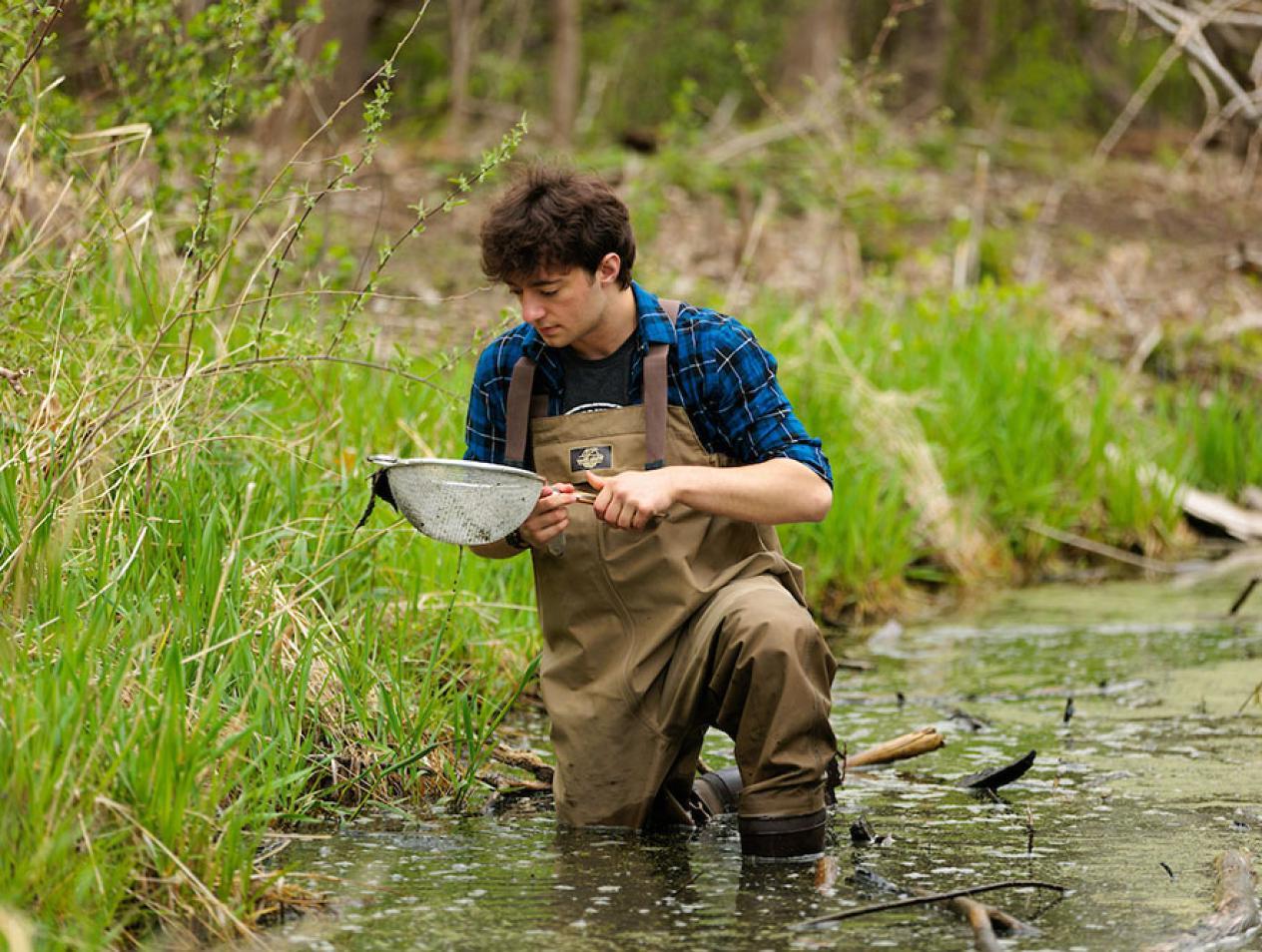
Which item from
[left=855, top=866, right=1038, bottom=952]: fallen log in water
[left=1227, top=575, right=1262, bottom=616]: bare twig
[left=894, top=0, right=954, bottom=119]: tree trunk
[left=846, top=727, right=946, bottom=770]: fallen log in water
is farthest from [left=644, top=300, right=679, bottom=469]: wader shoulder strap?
[left=894, top=0, right=954, bottom=119]: tree trunk

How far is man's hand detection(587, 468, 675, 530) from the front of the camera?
3.06 meters

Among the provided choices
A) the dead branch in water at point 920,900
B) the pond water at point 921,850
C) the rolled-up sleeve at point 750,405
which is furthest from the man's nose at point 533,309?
the dead branch in water at point 920,900

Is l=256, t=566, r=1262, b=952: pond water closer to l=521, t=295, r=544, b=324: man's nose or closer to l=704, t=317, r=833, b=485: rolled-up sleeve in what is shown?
l=704, t=317, r=833, b=485: rolled-up sleeve

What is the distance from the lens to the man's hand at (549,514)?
318 cm

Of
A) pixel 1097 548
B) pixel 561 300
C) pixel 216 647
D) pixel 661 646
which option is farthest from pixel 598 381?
pixel 1097 548

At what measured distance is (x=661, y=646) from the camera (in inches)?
131

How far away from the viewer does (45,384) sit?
393 cm

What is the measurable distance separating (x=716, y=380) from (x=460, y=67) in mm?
8867

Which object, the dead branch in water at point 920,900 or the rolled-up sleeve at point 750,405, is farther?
the rolled-up sleeve at point 750,405

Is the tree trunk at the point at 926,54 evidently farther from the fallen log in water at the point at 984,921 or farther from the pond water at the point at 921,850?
the fallen log in water at the point at 984,921

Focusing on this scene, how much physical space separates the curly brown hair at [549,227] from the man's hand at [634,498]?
437 millimetres

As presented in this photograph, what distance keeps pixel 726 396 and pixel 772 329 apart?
3.38 meters

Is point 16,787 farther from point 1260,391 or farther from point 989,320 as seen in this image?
point 1260,391

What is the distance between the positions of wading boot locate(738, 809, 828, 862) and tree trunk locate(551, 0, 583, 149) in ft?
32.9
